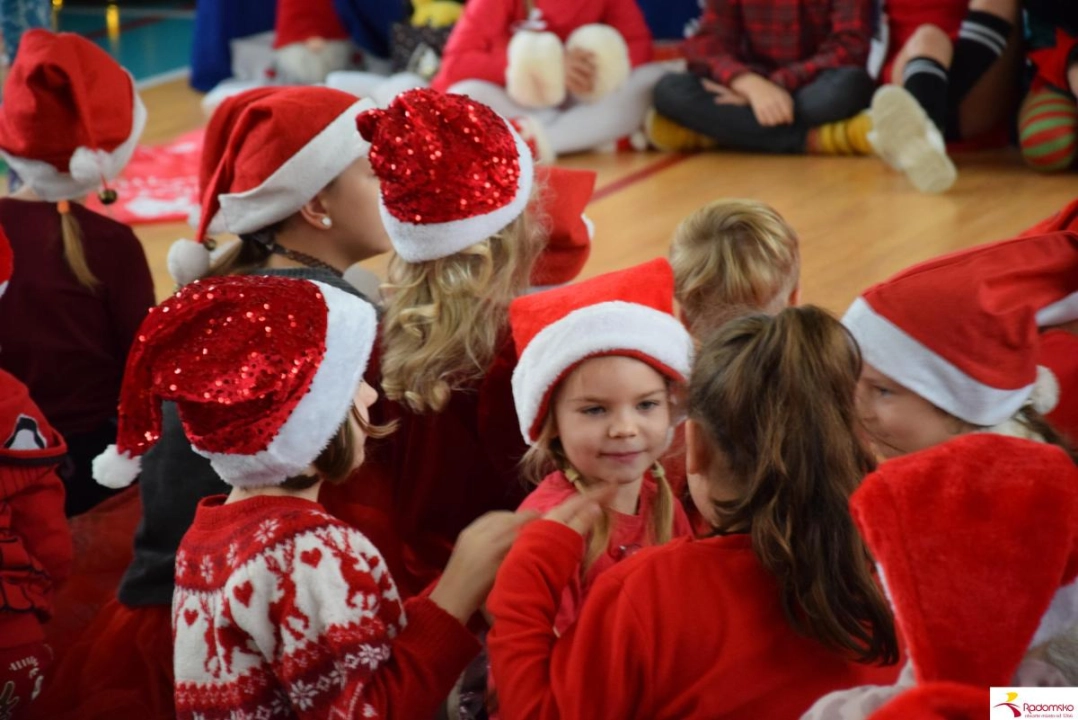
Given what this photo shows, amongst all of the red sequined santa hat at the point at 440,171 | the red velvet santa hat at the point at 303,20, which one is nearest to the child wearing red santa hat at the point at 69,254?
the red sequined santa hat at the point at 440,171

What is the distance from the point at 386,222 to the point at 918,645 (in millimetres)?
1173

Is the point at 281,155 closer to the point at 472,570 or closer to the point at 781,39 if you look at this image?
the point at 472,570

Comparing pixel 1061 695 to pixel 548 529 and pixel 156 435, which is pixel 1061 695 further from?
pixel 156 435

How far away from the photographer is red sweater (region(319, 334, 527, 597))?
6.23ft

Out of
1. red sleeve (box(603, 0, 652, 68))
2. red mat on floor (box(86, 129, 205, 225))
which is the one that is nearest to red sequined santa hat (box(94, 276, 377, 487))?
red mat on floor (box(86, 129, 205, 225))

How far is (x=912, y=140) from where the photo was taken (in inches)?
158

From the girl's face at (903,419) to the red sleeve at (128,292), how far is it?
135cm

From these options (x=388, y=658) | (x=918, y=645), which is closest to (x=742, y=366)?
(x=918, y=645)

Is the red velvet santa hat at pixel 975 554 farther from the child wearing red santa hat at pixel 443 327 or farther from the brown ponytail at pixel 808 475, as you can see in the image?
the child wearing red santa hat at pixel 443 327

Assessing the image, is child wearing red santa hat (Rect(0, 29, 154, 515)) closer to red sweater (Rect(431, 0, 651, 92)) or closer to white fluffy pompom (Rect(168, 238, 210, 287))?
white fluffy pompom (Rect(168, 238, 210, 287))

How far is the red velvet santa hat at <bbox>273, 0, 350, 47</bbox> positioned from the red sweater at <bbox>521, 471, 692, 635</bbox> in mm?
4228

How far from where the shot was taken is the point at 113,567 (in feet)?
7.75

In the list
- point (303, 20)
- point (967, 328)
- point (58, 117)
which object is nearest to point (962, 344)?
point (967, 328)

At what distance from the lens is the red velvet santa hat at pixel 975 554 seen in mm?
909
